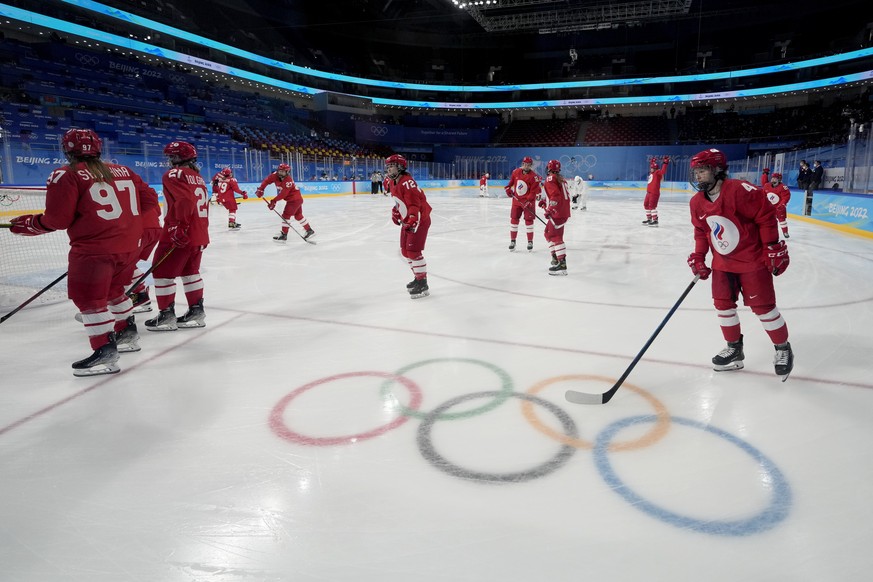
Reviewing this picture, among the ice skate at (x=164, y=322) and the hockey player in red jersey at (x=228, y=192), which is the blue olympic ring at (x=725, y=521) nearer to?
the ice skate at (x=164, y=322)

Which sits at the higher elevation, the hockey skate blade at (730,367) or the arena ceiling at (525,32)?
the arena ceiling at (525,32)

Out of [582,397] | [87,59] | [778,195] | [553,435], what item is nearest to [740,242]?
[582,397]

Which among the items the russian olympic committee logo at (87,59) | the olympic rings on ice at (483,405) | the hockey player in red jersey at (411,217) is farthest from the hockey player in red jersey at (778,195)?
the russian olympic committee logo at (87,59)

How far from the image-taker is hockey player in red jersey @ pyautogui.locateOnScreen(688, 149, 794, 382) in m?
2.69

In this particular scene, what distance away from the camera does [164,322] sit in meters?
3.85

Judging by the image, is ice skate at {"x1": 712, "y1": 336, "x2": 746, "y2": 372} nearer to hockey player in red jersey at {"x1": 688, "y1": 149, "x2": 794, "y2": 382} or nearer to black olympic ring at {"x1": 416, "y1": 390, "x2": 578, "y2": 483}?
hockey player in red jersey at {"x1": 688, "y1": 149, "x2": 794, "y2": 382}

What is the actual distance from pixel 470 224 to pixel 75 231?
9.59 metres

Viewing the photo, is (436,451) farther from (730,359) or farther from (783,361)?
(783,361)

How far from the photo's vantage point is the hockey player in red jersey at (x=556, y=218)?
589cm

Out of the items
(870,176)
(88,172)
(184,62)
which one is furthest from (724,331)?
(184,62)

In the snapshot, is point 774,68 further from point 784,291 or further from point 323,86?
point 784,291

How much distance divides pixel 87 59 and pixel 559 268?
24.0 metres

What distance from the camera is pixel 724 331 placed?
9.96 feet

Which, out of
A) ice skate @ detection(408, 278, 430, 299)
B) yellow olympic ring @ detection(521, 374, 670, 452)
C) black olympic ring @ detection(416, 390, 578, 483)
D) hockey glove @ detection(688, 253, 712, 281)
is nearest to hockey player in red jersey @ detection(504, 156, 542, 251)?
ice skate @ detection(408, 278, 430, 299)
